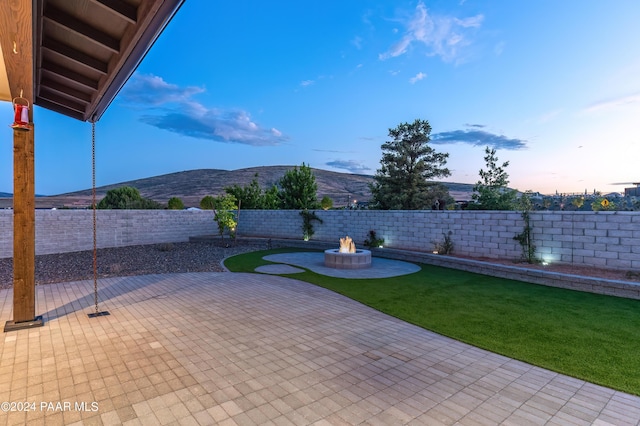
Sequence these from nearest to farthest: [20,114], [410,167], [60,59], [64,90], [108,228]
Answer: [60,59], [20,114], [64,90], [108,228], [410,167]

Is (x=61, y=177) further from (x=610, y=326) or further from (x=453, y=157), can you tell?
(x=610, y=326)

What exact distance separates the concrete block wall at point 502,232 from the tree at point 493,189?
6.49 m

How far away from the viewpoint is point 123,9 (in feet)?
9.20

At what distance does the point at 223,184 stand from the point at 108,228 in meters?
50.3

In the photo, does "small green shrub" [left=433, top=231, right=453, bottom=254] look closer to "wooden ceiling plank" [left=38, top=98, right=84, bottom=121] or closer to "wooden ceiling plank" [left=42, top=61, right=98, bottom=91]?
"wooden ceiling plank" [left=42, top=61, right=98, bottom=91]

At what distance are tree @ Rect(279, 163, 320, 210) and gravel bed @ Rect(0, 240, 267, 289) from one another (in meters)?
8.03

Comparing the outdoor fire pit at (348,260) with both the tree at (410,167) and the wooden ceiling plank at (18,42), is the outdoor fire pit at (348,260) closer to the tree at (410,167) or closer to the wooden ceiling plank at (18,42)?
the wooden ceiling plank at (18,42)

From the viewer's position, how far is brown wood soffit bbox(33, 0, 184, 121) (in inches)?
107

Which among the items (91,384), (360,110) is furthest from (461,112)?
(91,384)

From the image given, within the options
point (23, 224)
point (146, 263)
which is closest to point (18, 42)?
point (23, 224)

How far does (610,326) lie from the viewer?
4.80 meters

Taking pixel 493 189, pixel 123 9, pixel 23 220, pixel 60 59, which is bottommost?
pixel 23 220

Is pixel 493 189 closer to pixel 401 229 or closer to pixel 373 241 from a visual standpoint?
pixel 401 229

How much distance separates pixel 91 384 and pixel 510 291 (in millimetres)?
7793
